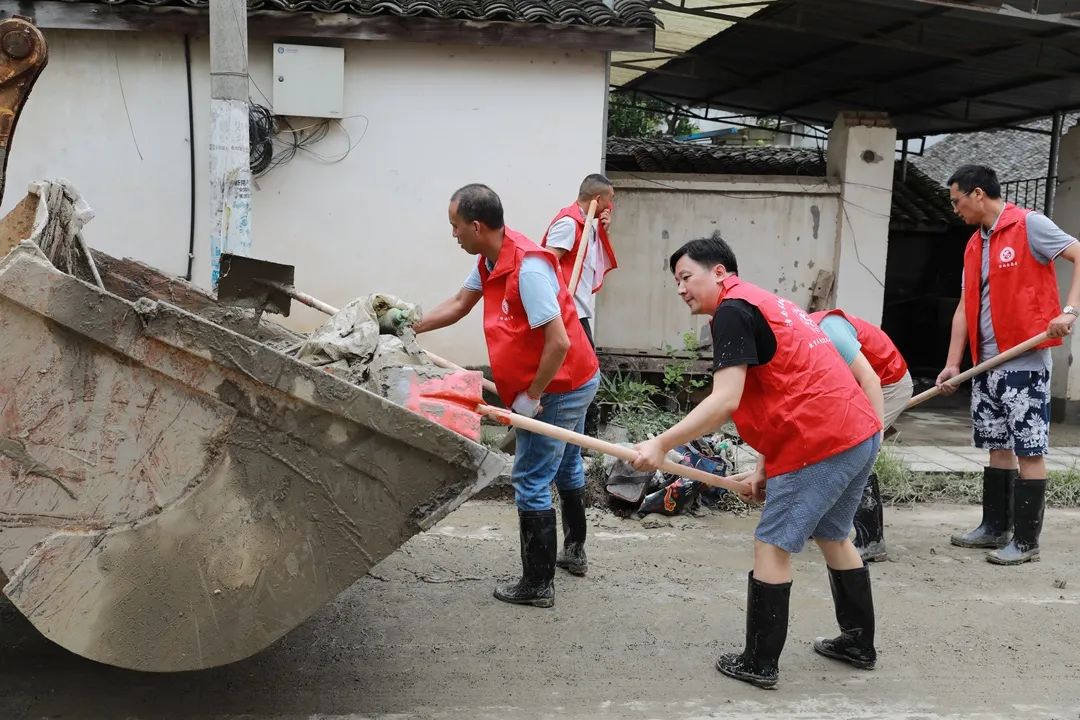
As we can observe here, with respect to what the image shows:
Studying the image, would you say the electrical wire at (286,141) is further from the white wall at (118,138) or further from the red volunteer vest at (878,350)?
the red volunteer vest at (878,350)

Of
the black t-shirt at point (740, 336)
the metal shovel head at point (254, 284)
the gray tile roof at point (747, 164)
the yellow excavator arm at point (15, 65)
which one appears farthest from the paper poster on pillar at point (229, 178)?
the gray tile roof at point (747, 164)

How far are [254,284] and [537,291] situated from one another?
141cm

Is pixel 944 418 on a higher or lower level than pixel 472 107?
lower

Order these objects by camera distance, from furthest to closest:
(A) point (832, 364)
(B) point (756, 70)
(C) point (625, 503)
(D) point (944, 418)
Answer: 1. (B) point (756, 70)
2. (D) point (944, 418)
3. (C) point (625, 503)
4. (A) point (832, 364)

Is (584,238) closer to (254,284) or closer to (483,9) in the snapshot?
(254,284)

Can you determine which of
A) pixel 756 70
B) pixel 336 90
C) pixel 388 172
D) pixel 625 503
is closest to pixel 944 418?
pixel 756 70

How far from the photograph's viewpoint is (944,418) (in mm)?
8914

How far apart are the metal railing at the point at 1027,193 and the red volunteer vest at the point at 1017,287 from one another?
240 inches

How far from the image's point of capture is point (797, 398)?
321 centimetres

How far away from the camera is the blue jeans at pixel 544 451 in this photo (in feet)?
13.0

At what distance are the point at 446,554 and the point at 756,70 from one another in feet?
22.9

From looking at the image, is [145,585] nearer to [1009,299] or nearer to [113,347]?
[113,347]

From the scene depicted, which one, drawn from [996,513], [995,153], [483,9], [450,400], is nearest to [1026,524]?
[996,513]

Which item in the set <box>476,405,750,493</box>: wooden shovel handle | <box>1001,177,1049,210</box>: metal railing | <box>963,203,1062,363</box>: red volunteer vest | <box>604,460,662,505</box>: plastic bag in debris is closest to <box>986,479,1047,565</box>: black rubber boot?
<box>963,203,1062,363</box>: red volunteer vest
